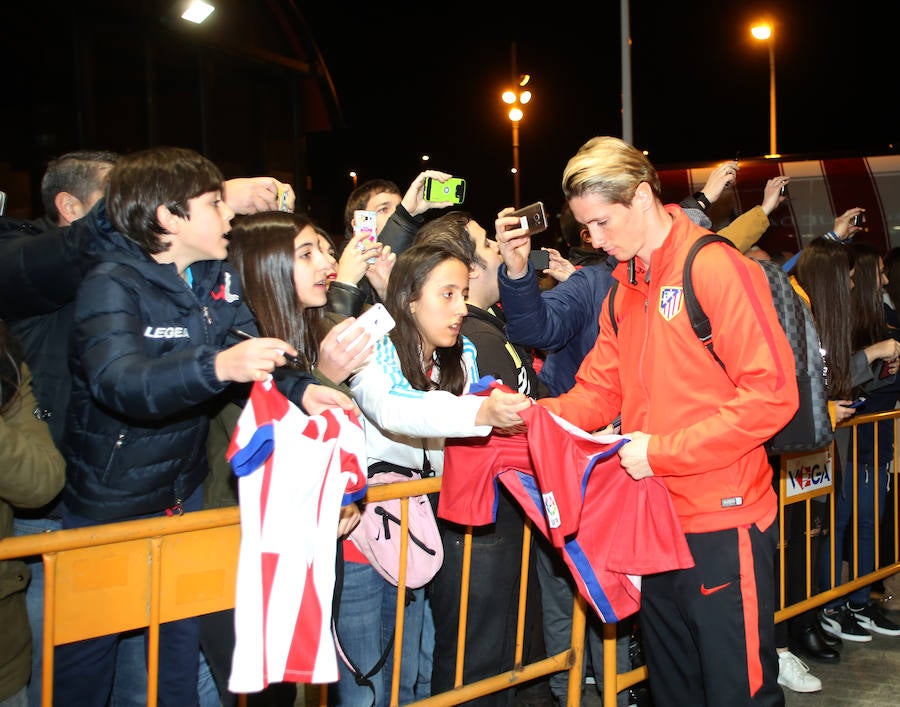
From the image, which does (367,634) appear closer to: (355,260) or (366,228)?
(355,260)

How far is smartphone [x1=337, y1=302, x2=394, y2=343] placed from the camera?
9.20 feet

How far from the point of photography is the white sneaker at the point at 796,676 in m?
4.47

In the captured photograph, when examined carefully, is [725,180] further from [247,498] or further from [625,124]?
[625,124]

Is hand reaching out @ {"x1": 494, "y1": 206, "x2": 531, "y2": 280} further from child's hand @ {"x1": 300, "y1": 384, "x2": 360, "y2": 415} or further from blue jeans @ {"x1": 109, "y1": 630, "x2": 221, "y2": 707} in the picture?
blue jeans @ {"x1": 109, "y1": 630, "x2": 221, "y2": 707}

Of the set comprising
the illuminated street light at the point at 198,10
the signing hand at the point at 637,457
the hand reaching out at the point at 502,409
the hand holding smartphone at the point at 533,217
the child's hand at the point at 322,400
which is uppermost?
the illuminated street light at the point at 198,10

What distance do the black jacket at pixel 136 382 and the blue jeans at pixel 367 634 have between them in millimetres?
813

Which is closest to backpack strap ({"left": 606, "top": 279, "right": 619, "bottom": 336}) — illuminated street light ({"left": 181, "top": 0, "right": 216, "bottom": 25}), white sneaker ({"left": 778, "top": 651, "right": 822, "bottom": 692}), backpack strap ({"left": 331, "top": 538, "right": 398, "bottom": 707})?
backpack strap ({"left": 331, "top": 538, "right": 398, "bottom": 707})

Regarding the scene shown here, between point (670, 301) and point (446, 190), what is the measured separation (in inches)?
80.1

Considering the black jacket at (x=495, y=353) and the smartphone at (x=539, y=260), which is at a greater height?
the smartphone at (x=539, y=260)

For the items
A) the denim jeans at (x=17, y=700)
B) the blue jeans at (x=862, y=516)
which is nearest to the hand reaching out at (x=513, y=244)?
the denim jeans at (x=17, y=700)

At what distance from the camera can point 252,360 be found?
220cm

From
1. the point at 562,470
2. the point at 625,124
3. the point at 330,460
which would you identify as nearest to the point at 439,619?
the point at 562,470

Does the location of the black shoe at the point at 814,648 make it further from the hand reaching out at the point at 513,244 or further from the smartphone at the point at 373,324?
the smartphone at the point at 373,324

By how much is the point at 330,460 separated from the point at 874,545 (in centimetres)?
467
